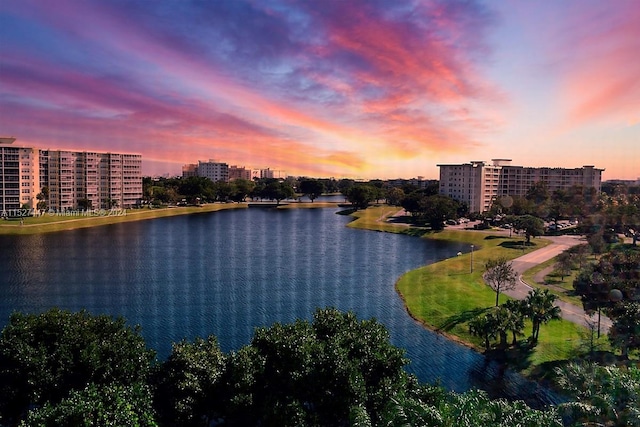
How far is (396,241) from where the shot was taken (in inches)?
1775

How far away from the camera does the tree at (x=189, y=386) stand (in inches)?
375

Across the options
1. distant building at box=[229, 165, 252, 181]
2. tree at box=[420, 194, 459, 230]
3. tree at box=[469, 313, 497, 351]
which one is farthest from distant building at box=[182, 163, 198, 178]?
tree at box=[469, 313, 497, 351]

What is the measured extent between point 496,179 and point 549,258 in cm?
4013

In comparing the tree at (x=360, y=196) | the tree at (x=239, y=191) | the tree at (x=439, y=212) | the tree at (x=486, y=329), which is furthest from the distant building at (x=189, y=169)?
the tree at (x=486, y=329)

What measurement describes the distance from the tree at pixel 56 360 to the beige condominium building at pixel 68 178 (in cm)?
5657

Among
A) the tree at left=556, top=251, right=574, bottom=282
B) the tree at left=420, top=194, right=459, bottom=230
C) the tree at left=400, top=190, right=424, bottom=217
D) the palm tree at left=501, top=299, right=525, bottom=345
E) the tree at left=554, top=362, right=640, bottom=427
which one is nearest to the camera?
the tree at left=554, top=362, right=640, bottom=427

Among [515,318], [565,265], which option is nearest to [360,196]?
[565,265]

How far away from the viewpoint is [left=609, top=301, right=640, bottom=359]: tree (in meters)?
13.9

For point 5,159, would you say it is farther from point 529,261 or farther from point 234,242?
point 529,261

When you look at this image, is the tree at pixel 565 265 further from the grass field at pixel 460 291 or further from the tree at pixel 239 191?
the tree at pixel 239 191

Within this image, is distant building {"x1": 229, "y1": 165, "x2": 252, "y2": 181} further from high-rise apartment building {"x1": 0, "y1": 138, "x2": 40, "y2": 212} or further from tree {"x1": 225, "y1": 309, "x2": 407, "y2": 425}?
tree {"x1": 225, "y1": 309, "x2": 407, "y2": 425}

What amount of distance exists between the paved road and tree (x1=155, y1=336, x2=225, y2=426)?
15012mm

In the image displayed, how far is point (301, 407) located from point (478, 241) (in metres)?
37.7

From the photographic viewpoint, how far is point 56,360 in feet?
31.6
